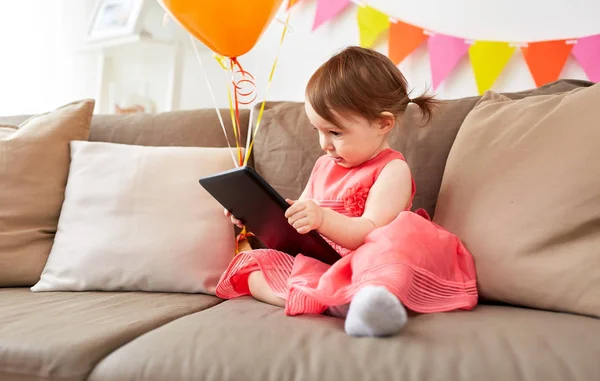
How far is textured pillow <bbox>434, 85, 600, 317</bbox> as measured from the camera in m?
0.90

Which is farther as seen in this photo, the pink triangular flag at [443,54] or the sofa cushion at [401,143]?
the pink triangular flag at [443,54]

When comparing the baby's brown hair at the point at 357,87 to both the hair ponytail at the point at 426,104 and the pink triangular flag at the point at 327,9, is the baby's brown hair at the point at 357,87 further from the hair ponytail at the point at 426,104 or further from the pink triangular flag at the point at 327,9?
the pink triangular flag at the point at 327,9

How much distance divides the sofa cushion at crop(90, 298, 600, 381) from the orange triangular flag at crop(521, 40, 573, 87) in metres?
1.03

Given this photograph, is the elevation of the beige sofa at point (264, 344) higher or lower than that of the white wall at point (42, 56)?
lower

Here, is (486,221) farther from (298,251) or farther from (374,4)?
(374,4)

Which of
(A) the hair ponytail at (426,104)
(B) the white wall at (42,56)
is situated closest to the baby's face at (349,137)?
(A) the hair ponytail at (426,104)

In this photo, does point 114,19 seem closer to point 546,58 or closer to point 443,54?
point 443,54

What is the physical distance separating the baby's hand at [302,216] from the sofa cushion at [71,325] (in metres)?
0.30

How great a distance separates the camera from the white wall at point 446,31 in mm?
1635

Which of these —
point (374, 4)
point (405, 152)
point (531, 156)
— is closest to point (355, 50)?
point (405, 152)

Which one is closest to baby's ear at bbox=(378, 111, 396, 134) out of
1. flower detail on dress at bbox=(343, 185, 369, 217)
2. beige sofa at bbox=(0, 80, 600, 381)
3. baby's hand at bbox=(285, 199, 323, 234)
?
flower detail on dress at bbox=(343, 185, 369, 217)

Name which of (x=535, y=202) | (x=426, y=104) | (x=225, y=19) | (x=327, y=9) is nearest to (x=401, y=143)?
(x=426, y=104)

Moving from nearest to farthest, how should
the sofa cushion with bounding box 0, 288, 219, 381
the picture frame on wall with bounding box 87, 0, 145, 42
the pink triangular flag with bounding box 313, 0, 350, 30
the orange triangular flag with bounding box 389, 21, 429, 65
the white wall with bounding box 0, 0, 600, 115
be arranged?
the sofa cushion with bounding box 0, 288, 219, 381 → the white wall with bounding box 0, 0, 600, 115 → the orange triangular flag with bounding box 389, 21, 429, 65 → the pink triangular flag with bounding box 313, 0, 350, 30 → the picture frame on wall with bounding box 87, 0, 145, 42

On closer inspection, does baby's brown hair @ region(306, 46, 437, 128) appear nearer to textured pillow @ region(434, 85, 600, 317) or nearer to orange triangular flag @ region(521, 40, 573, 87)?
textured pillow @ region(434, 85, 600, 317)
